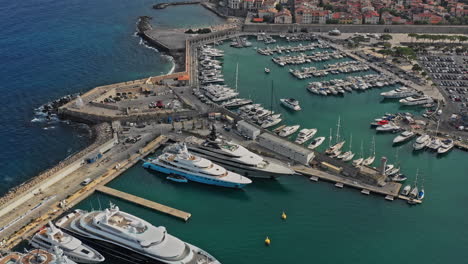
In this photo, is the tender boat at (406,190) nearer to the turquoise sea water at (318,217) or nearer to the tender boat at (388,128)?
the turquoise sea water at (318,217)

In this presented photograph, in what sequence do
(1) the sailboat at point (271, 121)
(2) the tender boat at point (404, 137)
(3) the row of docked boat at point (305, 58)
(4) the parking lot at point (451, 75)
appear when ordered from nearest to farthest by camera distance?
(2) the tender boat at point (404, 137), (1) the sailboat at point (271, 121), (4) the parking lot at point (451, 75), (3) the row of docked boat at point (305, 58)

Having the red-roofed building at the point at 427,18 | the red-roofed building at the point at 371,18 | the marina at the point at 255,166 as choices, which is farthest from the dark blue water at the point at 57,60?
the red-roofed building at the point at 427,18

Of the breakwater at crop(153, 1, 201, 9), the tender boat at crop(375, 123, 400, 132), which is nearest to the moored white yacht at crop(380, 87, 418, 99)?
the tender boat at crop(375, 123, 400, 132)

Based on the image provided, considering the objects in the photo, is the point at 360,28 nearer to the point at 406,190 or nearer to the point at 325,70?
the point at 325,70

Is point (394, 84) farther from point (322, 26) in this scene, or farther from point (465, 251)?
point (465, 251)

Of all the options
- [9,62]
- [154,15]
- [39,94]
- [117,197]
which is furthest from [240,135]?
[154,15]
